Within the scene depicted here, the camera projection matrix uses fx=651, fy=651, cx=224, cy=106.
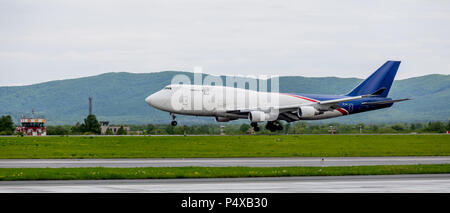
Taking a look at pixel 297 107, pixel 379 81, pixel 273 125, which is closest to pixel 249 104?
pixel 273 125

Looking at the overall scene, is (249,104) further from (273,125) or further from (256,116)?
(273,125)

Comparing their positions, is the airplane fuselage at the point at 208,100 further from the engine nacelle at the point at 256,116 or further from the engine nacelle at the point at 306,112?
the engine nacelle at the point at 306,112

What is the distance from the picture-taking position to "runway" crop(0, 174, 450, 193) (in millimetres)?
21875

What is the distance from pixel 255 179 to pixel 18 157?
20.2 meters

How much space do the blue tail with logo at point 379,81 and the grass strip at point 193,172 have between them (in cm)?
4603

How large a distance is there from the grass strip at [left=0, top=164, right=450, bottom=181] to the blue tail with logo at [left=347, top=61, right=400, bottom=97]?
46.0m

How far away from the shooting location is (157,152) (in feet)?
149

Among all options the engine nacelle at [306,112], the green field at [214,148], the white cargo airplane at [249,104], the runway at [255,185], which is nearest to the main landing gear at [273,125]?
the white cargo airplane at [249,104]

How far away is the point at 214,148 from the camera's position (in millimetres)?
49625

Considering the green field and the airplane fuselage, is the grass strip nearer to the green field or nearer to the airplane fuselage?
Answer: the green field
